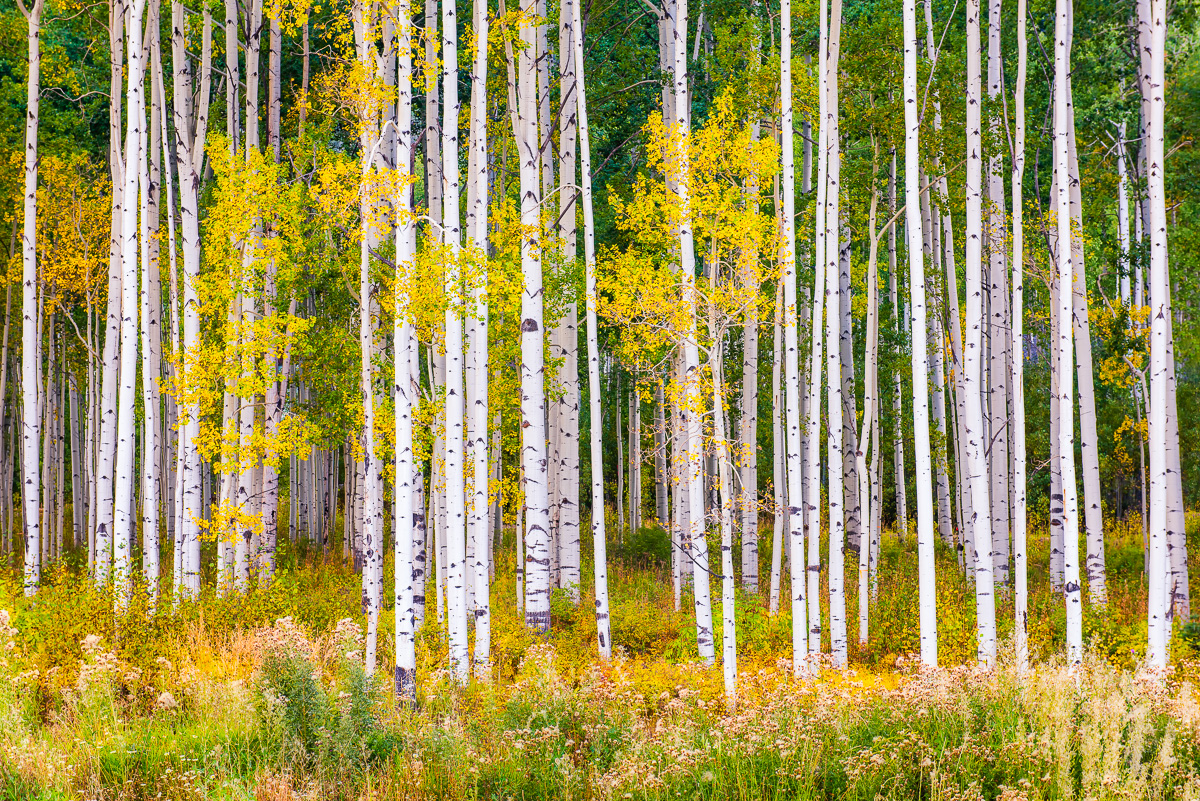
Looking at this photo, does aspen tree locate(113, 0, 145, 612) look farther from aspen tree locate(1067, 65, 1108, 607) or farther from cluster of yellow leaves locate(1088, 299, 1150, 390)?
cluster of yellow leaves locate(1088, 299, 1150, 390)

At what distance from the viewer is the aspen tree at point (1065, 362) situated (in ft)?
31.2

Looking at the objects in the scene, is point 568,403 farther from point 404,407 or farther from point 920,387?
point 920,387

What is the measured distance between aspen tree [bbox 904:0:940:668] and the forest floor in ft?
3.85

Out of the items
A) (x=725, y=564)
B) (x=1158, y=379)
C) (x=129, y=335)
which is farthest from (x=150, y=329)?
(x=1158, y=379)

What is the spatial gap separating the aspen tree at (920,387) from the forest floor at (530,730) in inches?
46.2

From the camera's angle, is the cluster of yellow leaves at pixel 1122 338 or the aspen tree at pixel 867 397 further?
the cluster of yellow leaves at pixel 1122 338

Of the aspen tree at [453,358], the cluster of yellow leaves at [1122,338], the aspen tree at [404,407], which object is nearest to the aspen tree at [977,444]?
the cluster of yellow leaves at [1122,338]

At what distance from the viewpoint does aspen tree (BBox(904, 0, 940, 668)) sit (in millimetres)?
9320

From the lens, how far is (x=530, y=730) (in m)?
6.75

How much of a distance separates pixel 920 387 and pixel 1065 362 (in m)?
1.77

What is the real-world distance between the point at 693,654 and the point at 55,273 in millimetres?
14757

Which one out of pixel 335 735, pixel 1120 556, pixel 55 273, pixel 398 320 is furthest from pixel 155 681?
pixel 1120 556

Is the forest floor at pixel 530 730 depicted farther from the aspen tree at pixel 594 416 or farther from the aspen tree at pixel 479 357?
the aspen tree at pixel 594 416

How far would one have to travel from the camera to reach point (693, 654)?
12.3 meters
